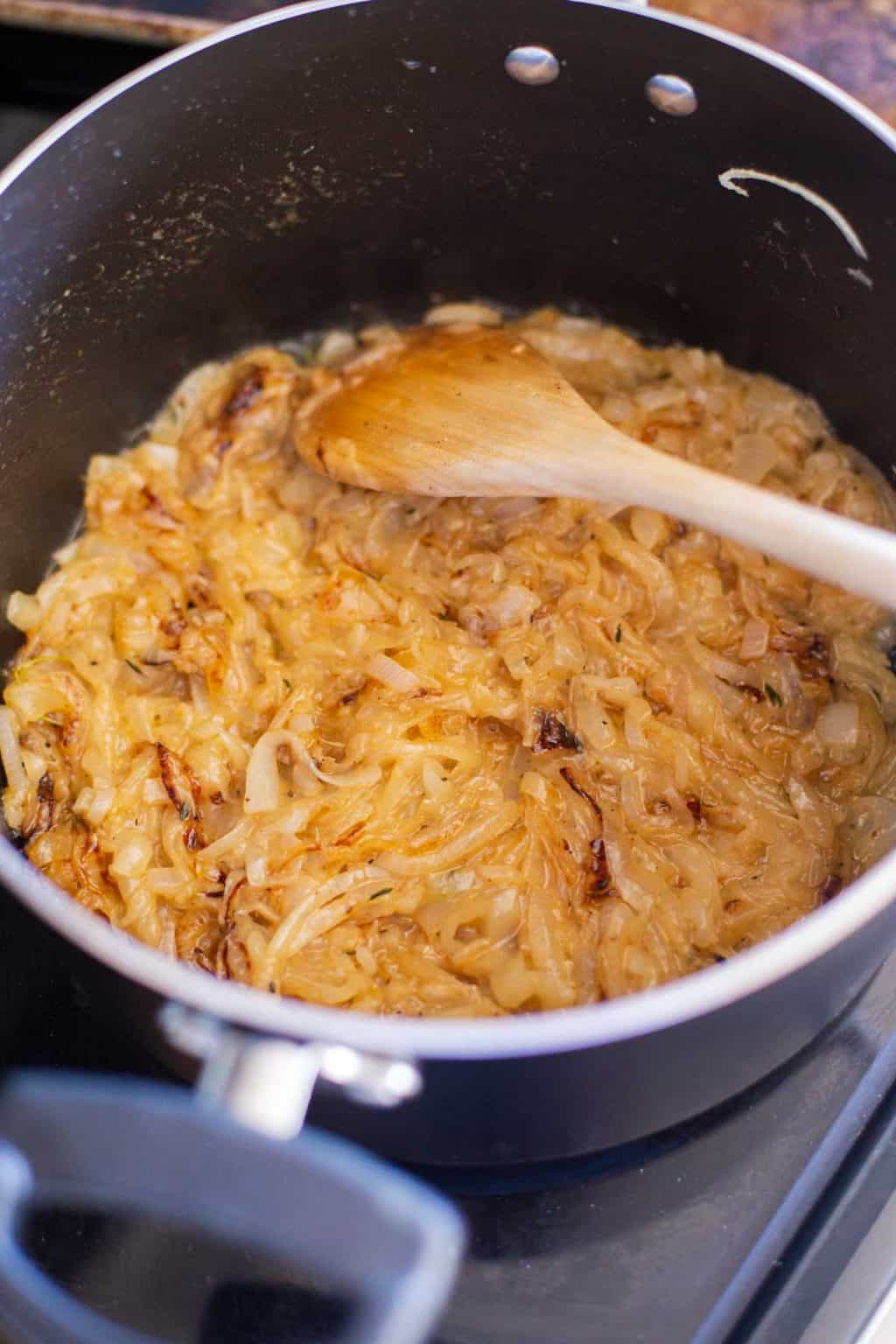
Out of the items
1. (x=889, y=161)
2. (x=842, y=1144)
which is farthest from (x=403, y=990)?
(x=889, y=161)

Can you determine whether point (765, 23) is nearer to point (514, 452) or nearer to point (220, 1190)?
point (514, 452)

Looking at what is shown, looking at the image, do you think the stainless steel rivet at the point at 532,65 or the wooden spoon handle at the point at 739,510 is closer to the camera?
the wooden spoon handle at the point at 739,510

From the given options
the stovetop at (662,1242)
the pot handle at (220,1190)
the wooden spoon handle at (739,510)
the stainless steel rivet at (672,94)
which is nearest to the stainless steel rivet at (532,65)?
the stainless steel rivet at (672,94)

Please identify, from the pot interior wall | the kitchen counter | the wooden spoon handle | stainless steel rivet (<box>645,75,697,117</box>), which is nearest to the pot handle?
the wooden spoon handle

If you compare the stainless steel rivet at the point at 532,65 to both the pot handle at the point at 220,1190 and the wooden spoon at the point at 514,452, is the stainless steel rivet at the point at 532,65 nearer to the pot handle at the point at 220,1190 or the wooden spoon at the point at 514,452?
the wooden spoon at the point at 514,452

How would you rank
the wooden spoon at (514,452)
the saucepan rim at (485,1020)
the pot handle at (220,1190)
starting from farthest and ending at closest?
the wooden spoon at (514,452)
the saucepan rim at (485,1020)
the pot handle at (220,1190)

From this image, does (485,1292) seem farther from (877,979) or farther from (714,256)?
(714,256)
